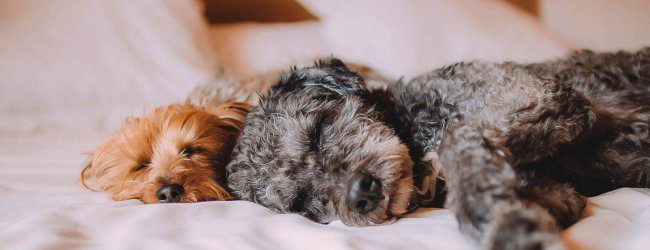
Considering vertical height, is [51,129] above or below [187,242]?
below

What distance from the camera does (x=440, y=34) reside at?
3078 mm

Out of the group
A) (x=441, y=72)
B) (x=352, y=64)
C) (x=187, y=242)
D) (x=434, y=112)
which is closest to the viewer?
(x=187, y=242)

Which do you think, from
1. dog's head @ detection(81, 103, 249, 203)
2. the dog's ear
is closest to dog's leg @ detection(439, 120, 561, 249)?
the dog's ear

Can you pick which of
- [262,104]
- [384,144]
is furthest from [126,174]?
[384,144]

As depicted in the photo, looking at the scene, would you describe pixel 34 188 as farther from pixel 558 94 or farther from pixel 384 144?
pixel 558 94

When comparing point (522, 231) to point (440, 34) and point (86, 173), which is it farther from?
point (86, 173)

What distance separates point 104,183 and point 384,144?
1382mm

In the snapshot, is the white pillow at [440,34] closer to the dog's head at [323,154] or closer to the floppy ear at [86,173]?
the dog's head at [323,154]

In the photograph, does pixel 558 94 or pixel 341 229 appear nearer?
pixel 341 229

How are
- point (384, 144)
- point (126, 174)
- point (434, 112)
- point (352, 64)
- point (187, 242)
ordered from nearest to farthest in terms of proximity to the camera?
point (187, 242) → point (384, 144) → point (434, 112) → point (126, 174) → point (352, 64)

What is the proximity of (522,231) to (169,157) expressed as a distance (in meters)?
1.62

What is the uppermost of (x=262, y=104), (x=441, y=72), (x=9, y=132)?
(x=441, y=72)

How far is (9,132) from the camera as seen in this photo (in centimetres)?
329

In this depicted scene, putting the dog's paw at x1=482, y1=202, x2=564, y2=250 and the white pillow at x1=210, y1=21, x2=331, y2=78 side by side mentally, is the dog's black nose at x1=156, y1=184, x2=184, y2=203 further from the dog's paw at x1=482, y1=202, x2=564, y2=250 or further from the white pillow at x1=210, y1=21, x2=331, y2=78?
the dog's paw at x1=482, y1=202, x2=564, y2=250
